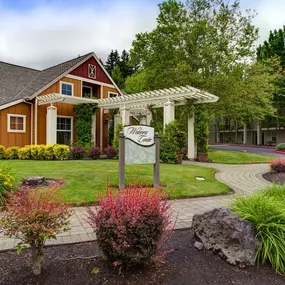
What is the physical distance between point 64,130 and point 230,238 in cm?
1473

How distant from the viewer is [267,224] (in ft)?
9.60

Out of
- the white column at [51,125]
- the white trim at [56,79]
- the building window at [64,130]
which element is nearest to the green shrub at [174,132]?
the white column at [51,125]

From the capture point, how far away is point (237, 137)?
42.2 meters

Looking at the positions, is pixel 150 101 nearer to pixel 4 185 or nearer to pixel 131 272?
pixel 4 185

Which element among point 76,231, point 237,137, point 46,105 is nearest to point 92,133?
point 46,105

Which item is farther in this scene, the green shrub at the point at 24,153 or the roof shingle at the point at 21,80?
the roof shingle at the point at 21,80

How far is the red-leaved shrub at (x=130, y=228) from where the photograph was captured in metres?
2.33

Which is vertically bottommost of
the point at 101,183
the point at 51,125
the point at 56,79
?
the point at 101,183

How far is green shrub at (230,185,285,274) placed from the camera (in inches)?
108

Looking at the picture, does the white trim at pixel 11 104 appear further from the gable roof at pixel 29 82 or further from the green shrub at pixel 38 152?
the green shrub at pixel 38 152

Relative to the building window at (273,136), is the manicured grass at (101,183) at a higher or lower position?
lower

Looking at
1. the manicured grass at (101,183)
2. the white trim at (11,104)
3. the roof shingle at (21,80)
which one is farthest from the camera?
the roof shingle at (21,80)

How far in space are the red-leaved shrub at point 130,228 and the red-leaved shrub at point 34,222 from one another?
40 cm

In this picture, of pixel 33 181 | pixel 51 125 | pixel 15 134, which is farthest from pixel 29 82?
pixel 33 181
